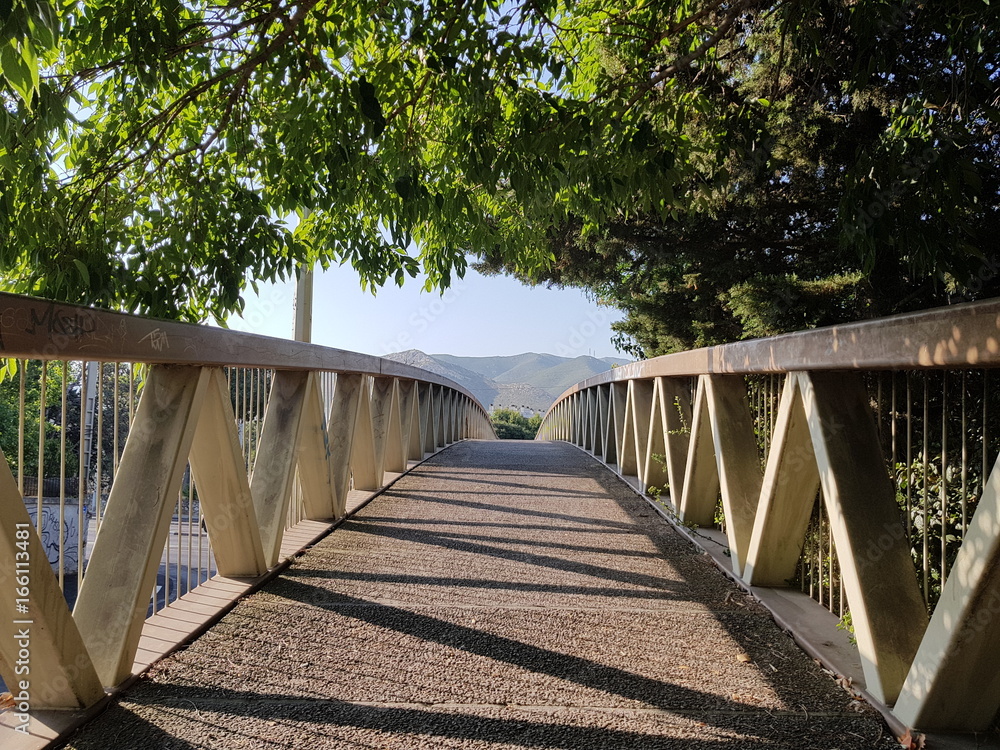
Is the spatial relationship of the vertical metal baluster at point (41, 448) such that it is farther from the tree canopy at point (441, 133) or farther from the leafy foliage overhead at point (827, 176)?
the leafy foliage overhead at point (827, 176)

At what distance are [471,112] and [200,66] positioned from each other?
1.39m

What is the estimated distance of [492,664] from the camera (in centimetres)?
231

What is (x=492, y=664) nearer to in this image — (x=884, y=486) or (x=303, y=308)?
(x=884, y=486)

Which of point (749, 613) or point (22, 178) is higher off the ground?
point (22, 178)

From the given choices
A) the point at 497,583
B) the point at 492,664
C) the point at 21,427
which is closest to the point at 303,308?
the point at 497,583

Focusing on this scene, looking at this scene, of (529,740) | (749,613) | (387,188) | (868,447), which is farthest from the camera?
(387,188)

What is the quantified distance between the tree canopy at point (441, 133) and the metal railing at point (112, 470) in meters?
0.68

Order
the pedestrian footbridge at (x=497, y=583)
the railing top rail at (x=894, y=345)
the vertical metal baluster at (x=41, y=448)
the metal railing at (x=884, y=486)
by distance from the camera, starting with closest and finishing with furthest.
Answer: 1. the railing top rail at (x=894, y=345)
2. the metal railing at (x=884, y=486)
3. the pedestrian footbridge at (x=497, y=583)
4. the vertical metal baluster at (x=41, y=448)

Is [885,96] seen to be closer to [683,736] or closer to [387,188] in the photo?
[387,188]

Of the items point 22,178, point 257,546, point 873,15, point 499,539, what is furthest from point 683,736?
point 22,178

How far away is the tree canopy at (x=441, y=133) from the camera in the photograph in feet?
9.28

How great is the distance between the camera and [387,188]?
13.1ft

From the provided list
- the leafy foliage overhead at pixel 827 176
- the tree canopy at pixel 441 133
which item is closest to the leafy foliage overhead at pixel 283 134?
the tree canopy at pixel 441 133

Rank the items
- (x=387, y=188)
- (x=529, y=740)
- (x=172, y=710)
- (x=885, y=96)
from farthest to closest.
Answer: (x=885, y=96) → (x=387, y=188) → (x=172, y=710) → (x=529, y=740)
